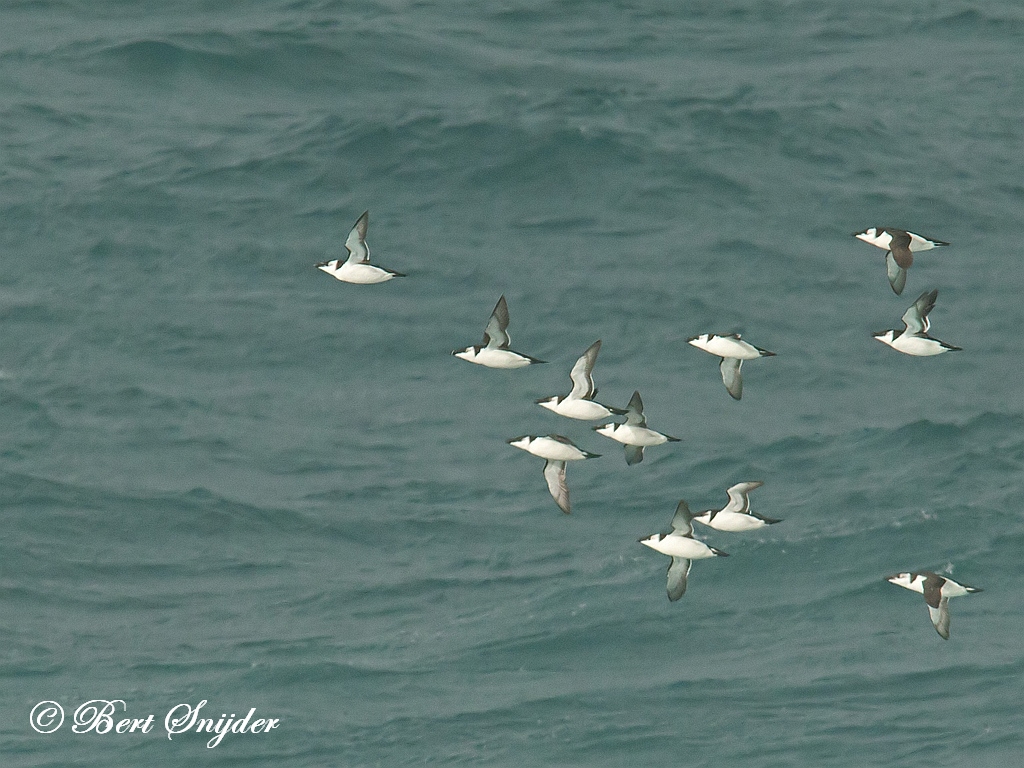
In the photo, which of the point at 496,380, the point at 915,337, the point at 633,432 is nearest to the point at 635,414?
the point at 633,432

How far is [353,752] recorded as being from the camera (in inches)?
1216

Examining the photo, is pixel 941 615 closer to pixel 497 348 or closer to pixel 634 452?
pixel 634 452

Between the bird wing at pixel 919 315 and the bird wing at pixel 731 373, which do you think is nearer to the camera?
the bird wing at pixel 919 315

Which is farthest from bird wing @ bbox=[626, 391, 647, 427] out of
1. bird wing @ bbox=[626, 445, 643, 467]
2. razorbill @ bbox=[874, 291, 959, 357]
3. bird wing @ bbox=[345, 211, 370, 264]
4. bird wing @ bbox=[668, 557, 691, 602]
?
bird wing @ bbox=[345, 211, 370, 264]

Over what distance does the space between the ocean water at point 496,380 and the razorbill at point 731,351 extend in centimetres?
539

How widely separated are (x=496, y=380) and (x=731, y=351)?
33.7 ft

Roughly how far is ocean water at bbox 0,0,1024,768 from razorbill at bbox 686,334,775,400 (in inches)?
212

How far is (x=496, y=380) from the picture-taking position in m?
38.4

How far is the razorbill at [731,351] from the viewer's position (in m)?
28.3

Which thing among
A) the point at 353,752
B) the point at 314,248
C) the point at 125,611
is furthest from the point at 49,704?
the point at 314,248

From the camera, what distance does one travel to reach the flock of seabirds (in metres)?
26.5

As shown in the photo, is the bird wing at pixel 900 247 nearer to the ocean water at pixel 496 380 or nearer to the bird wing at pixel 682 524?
the bird wing at pixel 682 524

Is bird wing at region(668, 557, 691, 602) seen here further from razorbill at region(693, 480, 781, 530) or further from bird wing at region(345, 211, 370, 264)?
bird wing at region(345, 211, 370, 264)

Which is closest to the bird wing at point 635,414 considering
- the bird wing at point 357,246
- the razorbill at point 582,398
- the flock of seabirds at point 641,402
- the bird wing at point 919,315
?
the flock of seabirds at point 641,402
